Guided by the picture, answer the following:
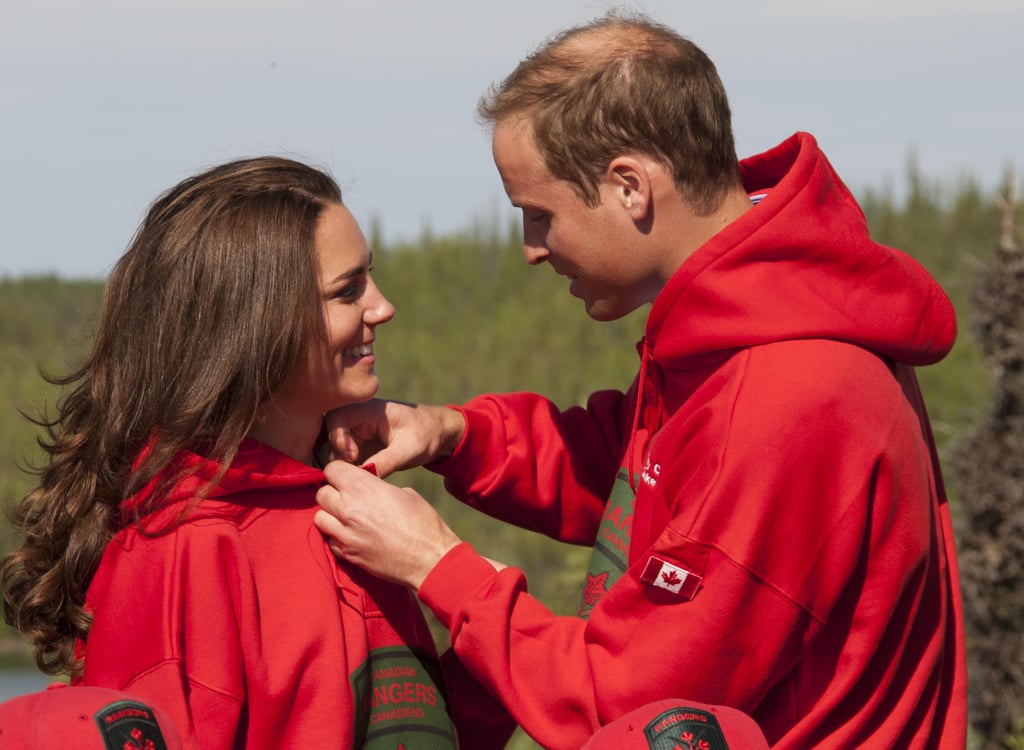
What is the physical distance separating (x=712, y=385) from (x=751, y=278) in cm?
22

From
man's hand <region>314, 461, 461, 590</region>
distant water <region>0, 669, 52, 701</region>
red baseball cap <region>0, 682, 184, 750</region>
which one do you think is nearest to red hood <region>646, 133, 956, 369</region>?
man's hand <region>314, 461, 461, 590</region>

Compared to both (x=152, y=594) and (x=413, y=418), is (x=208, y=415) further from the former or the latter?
(x=413, y=418)

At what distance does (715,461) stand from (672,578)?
230 millimetres

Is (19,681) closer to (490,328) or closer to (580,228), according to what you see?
(490,328)

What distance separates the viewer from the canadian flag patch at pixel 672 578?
2.69 metres

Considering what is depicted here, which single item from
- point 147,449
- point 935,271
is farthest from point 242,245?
point 935,271

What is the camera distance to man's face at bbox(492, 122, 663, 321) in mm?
3129

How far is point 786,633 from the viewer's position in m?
2.69

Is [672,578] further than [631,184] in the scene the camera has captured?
No

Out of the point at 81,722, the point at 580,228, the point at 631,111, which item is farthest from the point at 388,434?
the point at 81,722

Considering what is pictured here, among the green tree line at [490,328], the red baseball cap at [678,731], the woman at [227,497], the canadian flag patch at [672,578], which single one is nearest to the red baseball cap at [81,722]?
the woman at [227,497]

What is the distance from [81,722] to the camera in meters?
2.18

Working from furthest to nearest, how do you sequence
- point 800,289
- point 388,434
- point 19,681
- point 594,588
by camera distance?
point 19,681
point 388,434
point 594,588
point 800,289

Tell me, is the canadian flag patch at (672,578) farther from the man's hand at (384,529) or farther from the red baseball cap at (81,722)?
the red baseball cap at (81,722)
